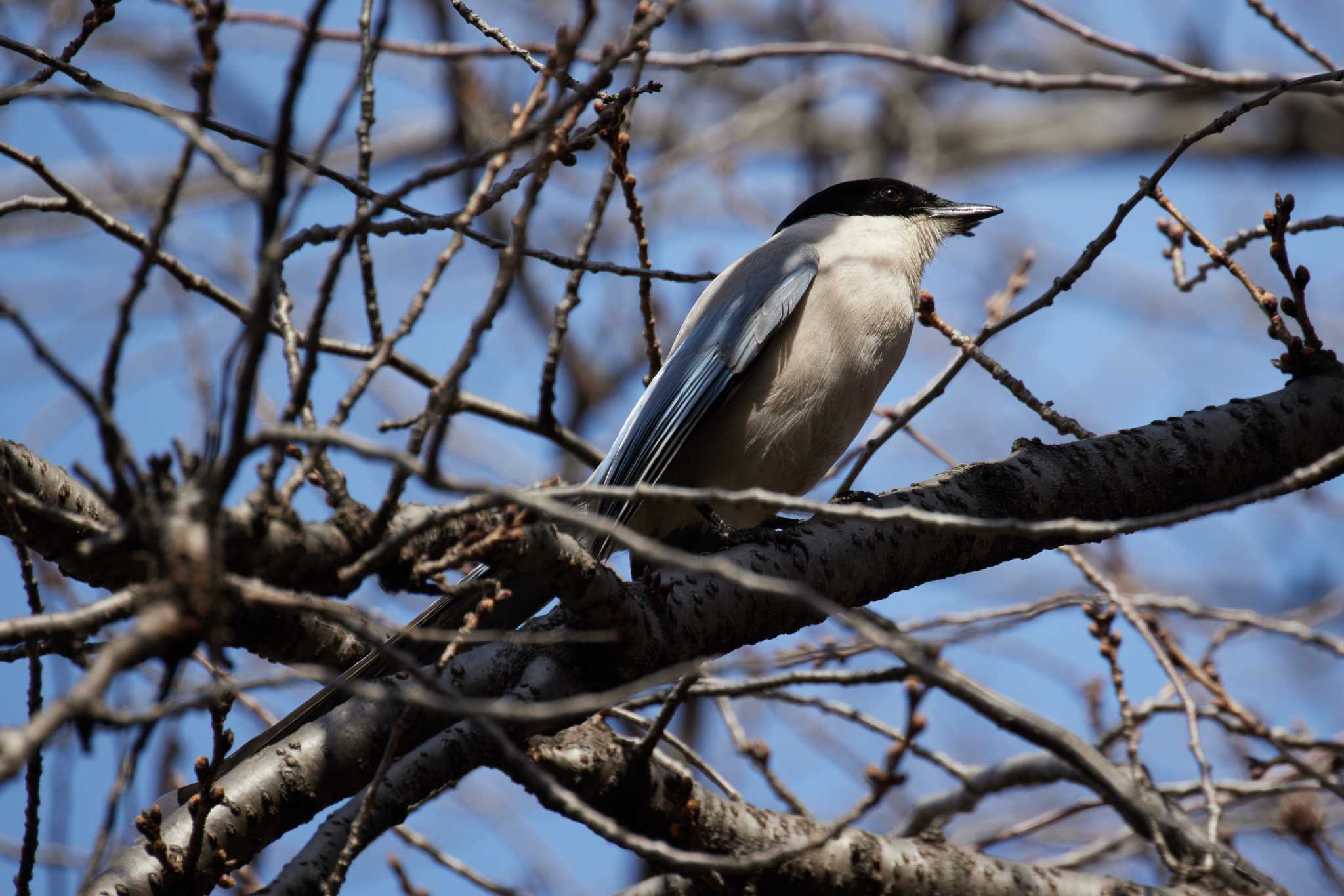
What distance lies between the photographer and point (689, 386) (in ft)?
12.2

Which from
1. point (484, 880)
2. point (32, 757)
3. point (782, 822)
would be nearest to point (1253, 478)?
point (782, 822)

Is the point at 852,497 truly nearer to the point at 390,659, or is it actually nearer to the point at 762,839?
the point at 762,839

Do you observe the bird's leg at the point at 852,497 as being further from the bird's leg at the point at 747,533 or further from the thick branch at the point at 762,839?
the thick branch at the point at 762,839

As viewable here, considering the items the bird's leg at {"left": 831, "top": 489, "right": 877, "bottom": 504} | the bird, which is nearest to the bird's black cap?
the bird

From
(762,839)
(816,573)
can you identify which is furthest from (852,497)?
(762,839)

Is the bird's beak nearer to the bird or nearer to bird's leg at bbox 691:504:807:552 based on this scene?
the bird

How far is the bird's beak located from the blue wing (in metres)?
0.85

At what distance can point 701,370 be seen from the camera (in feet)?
12.3

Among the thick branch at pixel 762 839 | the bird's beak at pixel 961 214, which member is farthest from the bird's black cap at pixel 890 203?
the thick branch at pixel 762 839

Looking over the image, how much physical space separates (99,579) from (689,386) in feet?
6.10

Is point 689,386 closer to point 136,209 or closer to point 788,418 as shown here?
point 788,418

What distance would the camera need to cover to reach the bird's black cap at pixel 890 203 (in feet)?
15.4

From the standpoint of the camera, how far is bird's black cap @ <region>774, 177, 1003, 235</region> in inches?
185

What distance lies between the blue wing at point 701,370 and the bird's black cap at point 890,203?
31.2 inches
